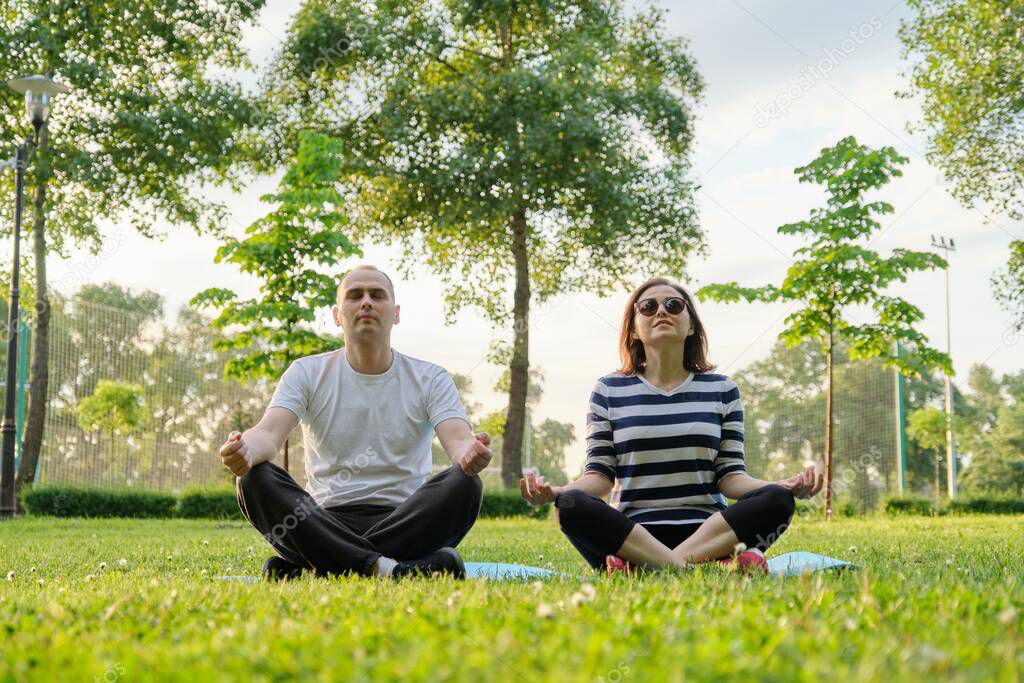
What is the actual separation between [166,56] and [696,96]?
A: 38.9 feet

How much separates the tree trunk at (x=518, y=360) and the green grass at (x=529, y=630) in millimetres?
15834

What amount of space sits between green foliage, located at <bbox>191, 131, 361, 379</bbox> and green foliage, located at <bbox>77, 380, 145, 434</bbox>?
382 inches

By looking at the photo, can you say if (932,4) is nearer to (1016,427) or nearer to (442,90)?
(442,90)

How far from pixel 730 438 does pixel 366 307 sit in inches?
78.6

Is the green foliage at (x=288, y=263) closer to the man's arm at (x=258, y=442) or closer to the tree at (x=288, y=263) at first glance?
the tree at (x=288, y=263)

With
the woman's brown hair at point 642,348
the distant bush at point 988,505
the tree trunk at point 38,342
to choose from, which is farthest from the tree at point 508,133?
the woman's brown hair at point 642,348

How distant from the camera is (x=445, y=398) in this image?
4.86 meters

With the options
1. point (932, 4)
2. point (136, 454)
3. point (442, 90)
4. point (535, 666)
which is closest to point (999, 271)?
point (932, 4)

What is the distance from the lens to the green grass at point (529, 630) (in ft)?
5.75

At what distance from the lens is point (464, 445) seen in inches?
185

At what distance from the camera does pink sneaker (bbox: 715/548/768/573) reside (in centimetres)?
391

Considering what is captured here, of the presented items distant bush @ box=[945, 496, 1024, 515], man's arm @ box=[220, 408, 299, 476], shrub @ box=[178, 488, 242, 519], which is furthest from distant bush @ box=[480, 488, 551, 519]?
man's arm @ box=[220, 408, 299, 476]

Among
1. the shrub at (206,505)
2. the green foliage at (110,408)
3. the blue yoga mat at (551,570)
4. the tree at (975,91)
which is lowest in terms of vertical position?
the shrub at (206,505)

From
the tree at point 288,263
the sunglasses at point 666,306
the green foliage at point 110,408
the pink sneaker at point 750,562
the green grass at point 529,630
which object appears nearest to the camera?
the green grass at point 529,630
